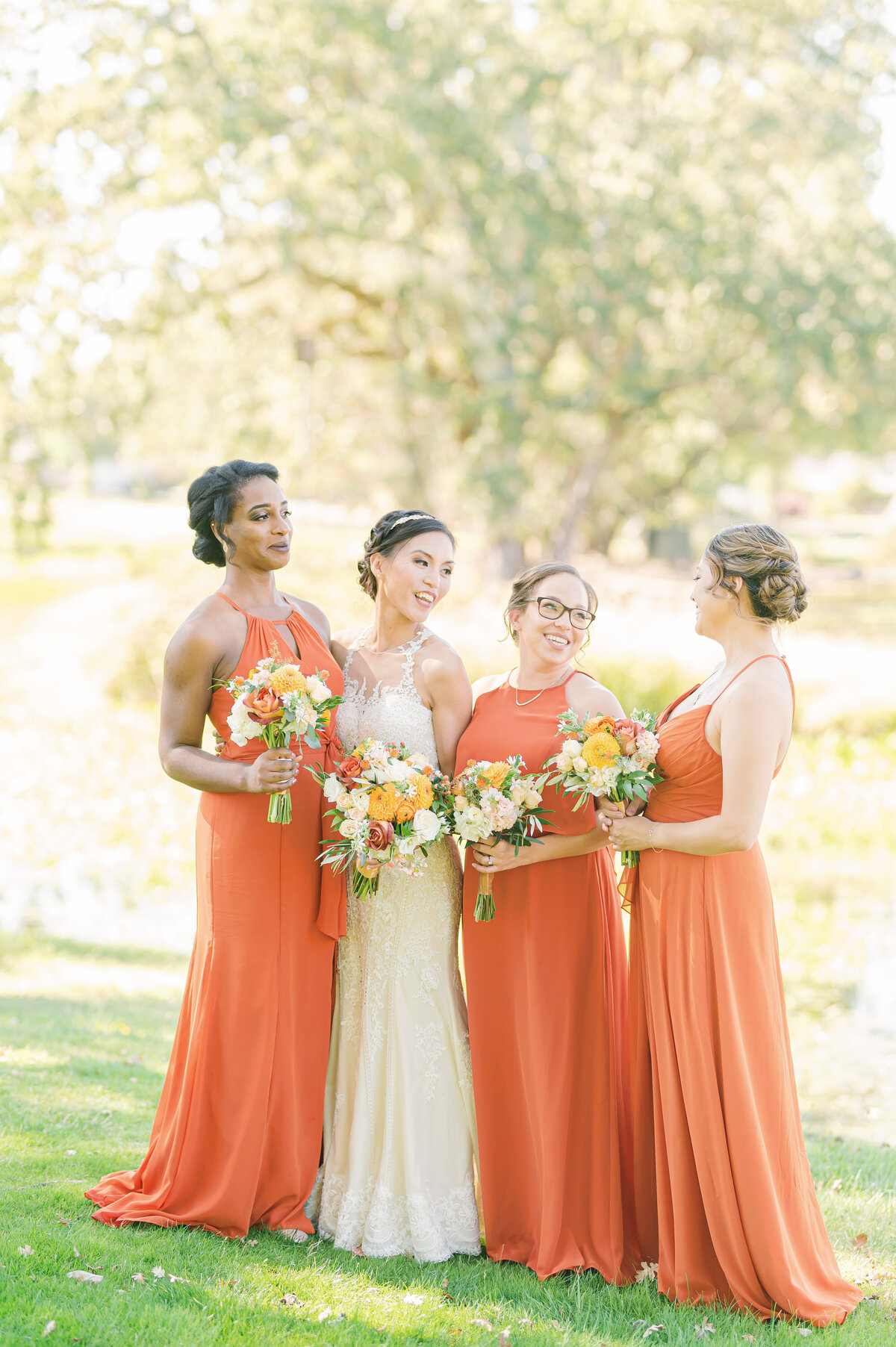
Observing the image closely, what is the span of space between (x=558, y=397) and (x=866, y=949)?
1288 centimetres

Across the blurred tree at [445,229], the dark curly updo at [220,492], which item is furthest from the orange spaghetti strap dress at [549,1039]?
the blurred tree at [445,229]

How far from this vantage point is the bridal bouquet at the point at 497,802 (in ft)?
13.5

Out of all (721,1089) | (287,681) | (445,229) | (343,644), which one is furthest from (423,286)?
(721,1089)

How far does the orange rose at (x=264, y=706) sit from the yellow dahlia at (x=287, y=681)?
0.09 feet

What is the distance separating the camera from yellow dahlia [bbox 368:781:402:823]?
4.05m

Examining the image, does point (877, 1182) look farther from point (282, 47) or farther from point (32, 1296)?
point (282, 47)

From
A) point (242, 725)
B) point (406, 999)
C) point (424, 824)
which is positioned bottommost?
point (406, 999)

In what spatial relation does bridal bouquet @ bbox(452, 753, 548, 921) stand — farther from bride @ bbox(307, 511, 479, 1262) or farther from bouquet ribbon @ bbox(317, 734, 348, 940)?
bouquet ribbon @ bbox(317, 734, 348, 940)

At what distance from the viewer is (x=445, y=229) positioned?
2045 cm

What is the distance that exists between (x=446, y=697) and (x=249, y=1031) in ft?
4.73

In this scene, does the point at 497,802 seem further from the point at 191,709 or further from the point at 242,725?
the point at 191,709

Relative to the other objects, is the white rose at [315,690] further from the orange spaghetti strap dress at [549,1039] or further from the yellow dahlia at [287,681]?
the orange spaghetti strap dress at [549,1039]

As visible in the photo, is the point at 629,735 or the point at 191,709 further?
the point at 191,709

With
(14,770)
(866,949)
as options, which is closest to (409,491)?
(14,770)
